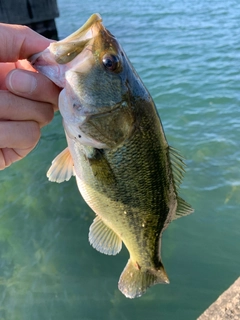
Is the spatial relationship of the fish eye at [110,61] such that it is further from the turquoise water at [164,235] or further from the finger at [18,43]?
the turquoise water at [164,235]

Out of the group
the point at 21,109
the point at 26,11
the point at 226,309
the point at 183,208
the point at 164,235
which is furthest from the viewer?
the point at 26,11

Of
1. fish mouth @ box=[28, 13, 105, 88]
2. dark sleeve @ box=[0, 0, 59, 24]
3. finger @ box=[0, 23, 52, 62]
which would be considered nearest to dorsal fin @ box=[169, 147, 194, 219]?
fish mouth @ box=[28, 13, 105, 88]

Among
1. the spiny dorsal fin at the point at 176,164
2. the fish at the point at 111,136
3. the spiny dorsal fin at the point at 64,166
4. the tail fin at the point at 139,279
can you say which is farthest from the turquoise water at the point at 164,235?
the spiny dorsal fin at the point at 64,166

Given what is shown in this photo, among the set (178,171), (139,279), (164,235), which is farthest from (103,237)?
(164,235)

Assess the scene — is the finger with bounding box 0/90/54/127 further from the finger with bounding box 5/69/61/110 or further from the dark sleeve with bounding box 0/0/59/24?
the dark sleeve with bounding box 0/0/59/24

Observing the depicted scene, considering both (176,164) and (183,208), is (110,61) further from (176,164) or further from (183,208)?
(183,208)

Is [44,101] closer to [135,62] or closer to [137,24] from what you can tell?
[135,62]

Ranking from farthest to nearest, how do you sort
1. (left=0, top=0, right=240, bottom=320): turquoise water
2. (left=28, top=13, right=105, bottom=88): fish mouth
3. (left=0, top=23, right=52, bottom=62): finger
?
1. (left=0, top=0, right=240, bottom=320): turquoise water
2. (left=0, top=23, right=52, bottom=62): finger
3. (left=28, top=13, right=105, bottom=88): fish mouth
